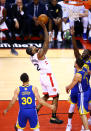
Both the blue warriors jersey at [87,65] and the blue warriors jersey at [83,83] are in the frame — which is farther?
the blue warriors jersey at [87,65]

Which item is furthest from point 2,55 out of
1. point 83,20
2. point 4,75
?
point 83,20

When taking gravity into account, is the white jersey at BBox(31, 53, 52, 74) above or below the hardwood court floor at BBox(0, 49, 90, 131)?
→ above

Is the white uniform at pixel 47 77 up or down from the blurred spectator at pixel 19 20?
down

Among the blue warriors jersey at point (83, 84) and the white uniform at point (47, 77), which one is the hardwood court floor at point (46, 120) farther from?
the blue warriors jersey at point (83, 84)

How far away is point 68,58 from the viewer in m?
10.5

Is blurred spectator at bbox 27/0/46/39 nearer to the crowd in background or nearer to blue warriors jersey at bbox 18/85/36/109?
the crowd in background

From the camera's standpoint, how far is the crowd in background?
1204cm

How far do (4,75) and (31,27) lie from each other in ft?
12.7

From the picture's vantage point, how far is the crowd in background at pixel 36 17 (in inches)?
474

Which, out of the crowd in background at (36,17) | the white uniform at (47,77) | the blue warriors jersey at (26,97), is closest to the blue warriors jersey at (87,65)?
the white uniform at (47,77)

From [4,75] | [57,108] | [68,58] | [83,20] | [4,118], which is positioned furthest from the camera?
[83,20]

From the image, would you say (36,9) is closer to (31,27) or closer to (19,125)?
(31,27)

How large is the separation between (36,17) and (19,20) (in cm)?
67

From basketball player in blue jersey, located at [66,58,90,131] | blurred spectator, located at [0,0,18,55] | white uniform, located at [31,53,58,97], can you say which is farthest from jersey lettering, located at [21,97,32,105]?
blurred spectator, located at [0,0,18,55]
